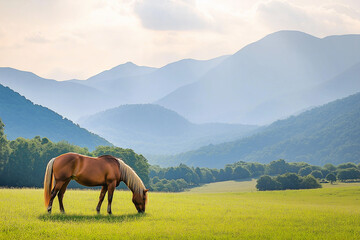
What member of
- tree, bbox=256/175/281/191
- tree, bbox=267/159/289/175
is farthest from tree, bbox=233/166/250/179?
tree, bbox=256/175/281/191

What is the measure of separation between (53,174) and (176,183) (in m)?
138

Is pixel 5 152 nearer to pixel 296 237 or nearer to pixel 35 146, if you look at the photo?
pixel 35 146

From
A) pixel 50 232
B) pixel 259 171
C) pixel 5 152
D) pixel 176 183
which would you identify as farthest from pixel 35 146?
pixel 259 171

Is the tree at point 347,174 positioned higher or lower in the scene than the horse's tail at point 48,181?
lower

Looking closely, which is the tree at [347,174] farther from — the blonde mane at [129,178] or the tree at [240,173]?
the blonde mane at [129,178]

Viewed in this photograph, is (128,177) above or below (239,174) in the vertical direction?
above

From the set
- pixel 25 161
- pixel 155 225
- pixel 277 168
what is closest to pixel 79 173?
pixel 155 225

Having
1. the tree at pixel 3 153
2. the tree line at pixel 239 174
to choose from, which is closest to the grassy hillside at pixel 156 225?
the tree at pixel 3 153

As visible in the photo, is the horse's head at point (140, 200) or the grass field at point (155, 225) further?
the horse's head at point (140, 200)

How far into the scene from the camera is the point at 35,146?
9038 centimetres

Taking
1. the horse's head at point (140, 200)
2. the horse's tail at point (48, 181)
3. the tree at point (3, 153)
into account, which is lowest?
the horse's head at point (140, 200)

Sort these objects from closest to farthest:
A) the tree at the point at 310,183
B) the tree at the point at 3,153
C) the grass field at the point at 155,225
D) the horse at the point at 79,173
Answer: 1. the grass field at the point at 155,225
2. the horse at the point at 79,173
3. the tree at the point at 3,153
4. the tree at the point at 310,183

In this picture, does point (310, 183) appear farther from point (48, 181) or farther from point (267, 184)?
point (48, 181)

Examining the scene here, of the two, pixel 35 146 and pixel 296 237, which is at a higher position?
pixel 35 146
